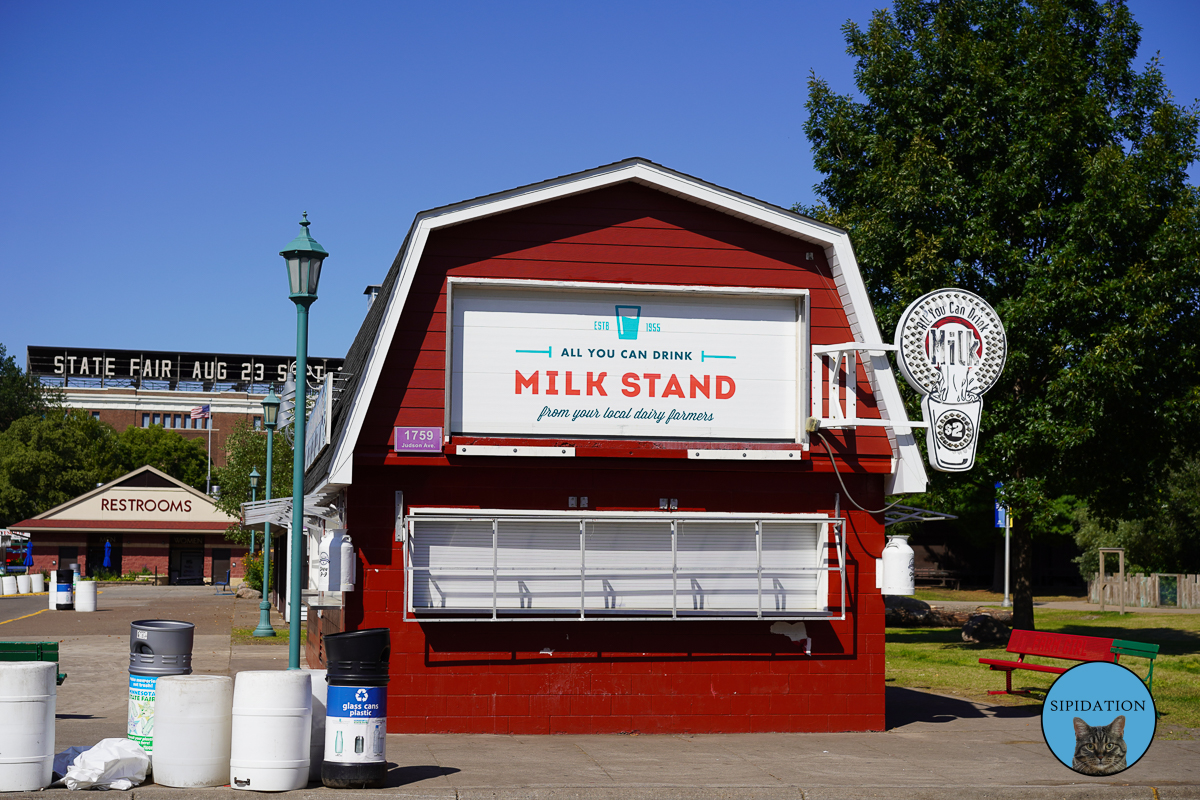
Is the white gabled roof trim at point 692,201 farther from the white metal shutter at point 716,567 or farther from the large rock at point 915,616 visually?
the large rock at point 915,616

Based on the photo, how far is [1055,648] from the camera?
15750 millimetres

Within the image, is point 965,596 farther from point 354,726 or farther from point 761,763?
point 354,726

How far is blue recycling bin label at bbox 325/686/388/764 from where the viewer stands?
29.8 ft

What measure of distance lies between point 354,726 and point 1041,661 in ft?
56.9

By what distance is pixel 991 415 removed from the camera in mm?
23375

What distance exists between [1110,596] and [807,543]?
3224cm

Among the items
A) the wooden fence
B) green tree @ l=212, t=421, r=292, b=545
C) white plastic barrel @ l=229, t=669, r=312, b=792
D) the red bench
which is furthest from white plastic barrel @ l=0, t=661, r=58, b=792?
the wooden fence

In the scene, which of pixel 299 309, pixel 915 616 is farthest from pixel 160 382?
pixel 299 309

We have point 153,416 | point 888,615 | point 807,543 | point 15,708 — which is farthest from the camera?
point 153,416

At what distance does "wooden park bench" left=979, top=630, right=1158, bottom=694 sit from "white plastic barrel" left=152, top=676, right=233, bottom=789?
9.73m

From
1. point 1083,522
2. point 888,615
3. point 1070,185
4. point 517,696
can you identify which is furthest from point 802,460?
point 1083,522

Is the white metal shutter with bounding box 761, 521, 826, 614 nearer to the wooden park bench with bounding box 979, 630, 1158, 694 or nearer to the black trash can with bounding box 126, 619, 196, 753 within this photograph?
the wooden park bench with bounding box 979, 630, 1158, 694

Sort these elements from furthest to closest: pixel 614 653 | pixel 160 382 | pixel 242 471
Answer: pixel 160 382
pixel 242 471
pixel 614 653

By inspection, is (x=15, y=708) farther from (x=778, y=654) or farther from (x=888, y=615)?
(x=888, y=615)
